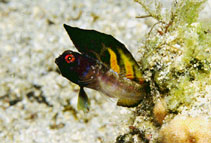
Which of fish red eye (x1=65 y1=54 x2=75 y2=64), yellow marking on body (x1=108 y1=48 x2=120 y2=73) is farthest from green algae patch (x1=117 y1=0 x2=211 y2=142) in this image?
fish red eye (x1=65 y1=54 x2=75 y2=64)

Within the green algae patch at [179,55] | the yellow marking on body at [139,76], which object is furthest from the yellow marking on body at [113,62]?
the green algae patch at [179,55]

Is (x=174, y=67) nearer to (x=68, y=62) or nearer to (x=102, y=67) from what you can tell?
(x=102, y=67)

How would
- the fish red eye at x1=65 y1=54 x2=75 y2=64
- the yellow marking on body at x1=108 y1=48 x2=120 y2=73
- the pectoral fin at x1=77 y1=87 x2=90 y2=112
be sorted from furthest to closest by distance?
the pectoral fin at x1=77 y1=87 x2=90 y2=112 < the yellow marking on body at x1=108 y1=48 x2=120 y2=73 < the fish red eye at x1=65 y1=54 x2=75 y2=64

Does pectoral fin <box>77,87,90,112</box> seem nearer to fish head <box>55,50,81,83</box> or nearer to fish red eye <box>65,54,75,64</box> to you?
fish head <box>55,50,81,83</box>

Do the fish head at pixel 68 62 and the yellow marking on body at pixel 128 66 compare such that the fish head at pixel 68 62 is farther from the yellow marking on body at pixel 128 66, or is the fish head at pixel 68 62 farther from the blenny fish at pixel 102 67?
the yellow marking on body at pixel 128 66

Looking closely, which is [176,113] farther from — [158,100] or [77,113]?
[77,113]

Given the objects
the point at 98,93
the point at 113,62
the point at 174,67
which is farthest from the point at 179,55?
the point at 98,93
